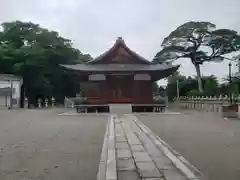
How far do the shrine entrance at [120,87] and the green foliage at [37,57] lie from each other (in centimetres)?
1082

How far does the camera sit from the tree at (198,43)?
52.3 meters

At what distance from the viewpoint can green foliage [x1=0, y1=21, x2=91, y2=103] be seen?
47125mm

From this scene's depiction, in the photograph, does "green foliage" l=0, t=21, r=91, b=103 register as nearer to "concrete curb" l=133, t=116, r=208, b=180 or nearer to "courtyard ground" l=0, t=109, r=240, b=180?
"courtyard ground" l=0, t=109, r=240, b=180

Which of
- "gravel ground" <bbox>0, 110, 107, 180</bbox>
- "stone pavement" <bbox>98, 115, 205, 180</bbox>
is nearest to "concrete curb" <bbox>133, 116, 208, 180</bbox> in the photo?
"stone pavement" <bbox>98, 115, 205, 180</bbox>

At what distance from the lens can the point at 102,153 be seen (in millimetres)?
8523

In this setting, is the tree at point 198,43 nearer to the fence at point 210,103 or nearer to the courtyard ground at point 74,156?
the fence at point 210,103

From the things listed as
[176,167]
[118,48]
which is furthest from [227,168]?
[118,48]

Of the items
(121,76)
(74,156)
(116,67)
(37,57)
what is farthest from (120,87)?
(74,156)

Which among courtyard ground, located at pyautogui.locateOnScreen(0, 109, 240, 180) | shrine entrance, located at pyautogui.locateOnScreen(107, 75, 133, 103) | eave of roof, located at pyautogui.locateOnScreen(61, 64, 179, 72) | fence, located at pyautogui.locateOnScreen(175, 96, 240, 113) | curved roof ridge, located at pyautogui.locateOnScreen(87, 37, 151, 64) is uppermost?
curved roof ridge, located at pyautogui.locateOnScreen(87, 37, 151, 64)

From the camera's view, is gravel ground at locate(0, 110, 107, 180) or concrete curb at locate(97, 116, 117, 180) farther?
gravel ground at locate(0, 110, 107, 180)

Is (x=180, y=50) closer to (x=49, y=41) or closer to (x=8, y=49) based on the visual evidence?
(x=49, y=41)

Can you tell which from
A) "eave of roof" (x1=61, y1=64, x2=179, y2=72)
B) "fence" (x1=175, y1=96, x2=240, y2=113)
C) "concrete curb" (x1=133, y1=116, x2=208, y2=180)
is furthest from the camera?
"eave of roof" (x1=61, y1=64, x2=179, y2=72)

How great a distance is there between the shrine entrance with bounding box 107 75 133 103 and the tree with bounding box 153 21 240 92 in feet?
67.3

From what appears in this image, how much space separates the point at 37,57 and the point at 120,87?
15560 millimetres
